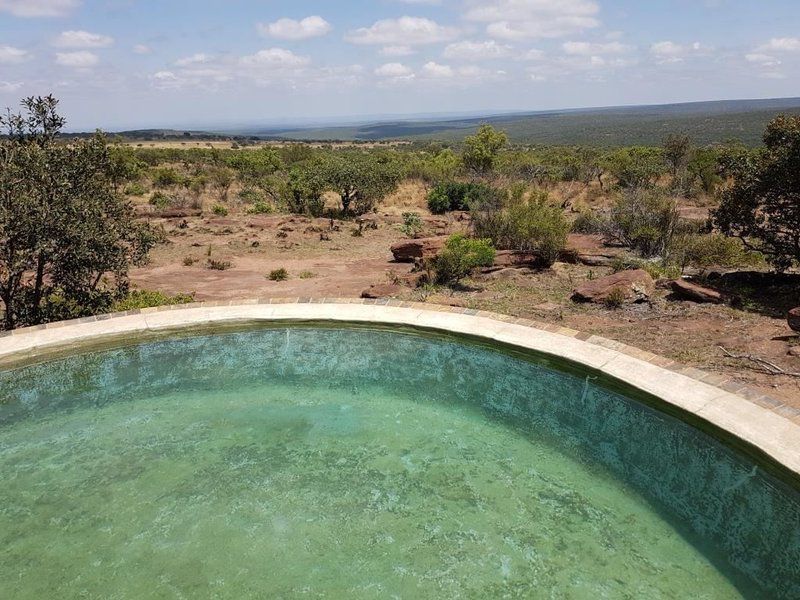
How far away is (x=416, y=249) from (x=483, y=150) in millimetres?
20371

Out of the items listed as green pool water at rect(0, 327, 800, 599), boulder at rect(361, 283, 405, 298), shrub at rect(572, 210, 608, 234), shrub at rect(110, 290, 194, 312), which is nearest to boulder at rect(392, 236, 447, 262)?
boulder at rect(361, 283, 405, 298)

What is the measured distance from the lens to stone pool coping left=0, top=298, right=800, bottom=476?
20.5 ft

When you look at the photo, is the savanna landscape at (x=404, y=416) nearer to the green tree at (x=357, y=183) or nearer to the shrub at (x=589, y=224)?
the shrub at (x=589, y=224)

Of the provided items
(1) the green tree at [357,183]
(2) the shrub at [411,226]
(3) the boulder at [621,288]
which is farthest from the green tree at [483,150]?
(3) the boulder at [621,288]

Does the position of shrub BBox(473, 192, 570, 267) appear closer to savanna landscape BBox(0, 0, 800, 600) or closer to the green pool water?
savanna landscape BBox(0, 0, 800, 600)

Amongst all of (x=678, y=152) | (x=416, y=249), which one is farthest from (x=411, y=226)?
(x=678, y=152)

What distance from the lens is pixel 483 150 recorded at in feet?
112

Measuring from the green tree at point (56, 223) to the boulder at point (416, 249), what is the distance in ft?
23.4

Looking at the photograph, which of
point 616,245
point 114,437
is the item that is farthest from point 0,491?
point 616,245

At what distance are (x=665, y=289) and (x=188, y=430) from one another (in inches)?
378

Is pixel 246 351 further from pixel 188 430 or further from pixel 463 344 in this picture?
pixel 463 344

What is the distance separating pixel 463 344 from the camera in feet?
29.8

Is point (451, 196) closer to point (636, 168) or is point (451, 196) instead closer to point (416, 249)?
point (636, 168)

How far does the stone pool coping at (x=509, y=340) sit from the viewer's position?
20.5ft
